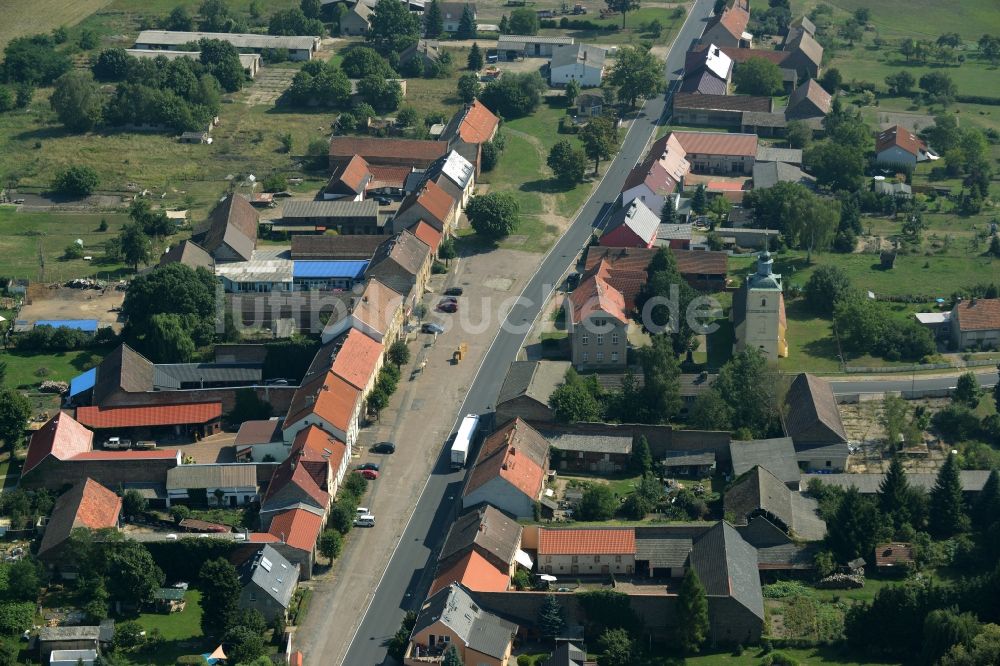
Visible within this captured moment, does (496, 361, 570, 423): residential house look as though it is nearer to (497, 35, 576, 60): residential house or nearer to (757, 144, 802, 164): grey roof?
(757, 144, 802, 164): grey roof

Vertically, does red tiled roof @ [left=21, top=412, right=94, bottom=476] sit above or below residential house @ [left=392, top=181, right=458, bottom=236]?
below

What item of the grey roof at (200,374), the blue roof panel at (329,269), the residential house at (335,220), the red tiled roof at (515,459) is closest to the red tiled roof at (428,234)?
the blue roof panel at (329,269)

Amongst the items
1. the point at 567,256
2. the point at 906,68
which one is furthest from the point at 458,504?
the point at 906,68

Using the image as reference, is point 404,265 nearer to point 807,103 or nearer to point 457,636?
point 457,636

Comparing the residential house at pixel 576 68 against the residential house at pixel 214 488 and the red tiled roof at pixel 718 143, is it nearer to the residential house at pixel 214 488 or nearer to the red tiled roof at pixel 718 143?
the red tiled roof at pixel 718 143

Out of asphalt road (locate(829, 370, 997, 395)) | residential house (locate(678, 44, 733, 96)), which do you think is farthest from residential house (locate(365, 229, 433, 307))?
residential house (locate(678, 44, 733, 96))

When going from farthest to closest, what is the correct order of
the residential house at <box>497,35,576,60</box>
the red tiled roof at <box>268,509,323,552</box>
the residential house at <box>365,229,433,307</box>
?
the residential house at <box>497,35,576,60</box> < the residential house at <box>365,229,433,307</box> < the red tiled roof at <box>268,509,323,552</box>
